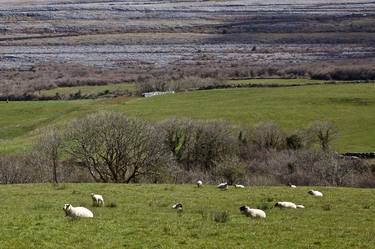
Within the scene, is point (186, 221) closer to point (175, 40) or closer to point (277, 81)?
point (277, 81)

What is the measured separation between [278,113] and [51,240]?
4751 cm

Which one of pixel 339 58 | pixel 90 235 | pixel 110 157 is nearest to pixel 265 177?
pixel 110 157

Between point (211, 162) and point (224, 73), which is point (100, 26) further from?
→ point (211, 162)

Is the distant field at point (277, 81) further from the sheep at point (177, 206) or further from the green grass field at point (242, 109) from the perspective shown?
the sheep at point (177, 206)

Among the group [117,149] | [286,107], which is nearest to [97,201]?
[117,149]

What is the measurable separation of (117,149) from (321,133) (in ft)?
63.3

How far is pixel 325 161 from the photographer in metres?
41.6

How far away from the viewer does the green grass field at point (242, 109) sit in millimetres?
57766

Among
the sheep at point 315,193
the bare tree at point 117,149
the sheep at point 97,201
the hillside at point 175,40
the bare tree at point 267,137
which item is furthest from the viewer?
the hillside at point 175,40

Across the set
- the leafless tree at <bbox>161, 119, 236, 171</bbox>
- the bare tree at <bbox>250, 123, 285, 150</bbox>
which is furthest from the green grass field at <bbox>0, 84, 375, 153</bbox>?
the leafless tree at <bbox>161, 119, 236, 171</bbox>

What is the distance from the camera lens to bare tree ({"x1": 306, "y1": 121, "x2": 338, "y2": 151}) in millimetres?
51500

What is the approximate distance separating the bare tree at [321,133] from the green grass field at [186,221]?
24.4 meters

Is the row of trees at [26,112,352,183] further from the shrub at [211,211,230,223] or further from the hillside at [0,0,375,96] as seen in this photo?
the hillside at [0,0,375,96]

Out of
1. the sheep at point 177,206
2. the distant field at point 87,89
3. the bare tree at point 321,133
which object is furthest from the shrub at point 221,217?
the distant field at point 87,89
